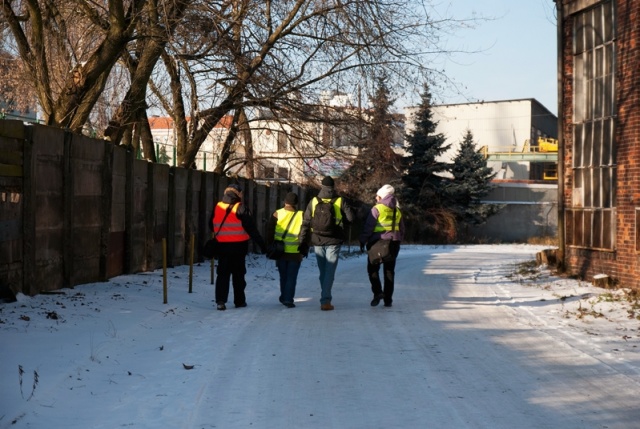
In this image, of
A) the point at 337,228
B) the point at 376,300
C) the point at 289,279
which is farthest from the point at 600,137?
the point at 289,279

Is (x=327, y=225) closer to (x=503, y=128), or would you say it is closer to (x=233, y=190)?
(x=233, y=190)

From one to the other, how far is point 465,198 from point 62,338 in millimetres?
45159

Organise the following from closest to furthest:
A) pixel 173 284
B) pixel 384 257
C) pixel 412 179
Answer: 1. pixel 384 257
2. pixel 173 284
3. pixel 412 179

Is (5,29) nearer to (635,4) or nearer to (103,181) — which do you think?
(103,181)

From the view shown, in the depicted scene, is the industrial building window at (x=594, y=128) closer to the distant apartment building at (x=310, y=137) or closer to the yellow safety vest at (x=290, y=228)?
the distant apartment building at (x=310, y=137)

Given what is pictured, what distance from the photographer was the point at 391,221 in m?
12.6

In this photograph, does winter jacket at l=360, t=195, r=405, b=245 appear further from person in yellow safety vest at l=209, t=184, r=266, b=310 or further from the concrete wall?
the concrete wall

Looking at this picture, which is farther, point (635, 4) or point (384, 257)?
point (635, 4)

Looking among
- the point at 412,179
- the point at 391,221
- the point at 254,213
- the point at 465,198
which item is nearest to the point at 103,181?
the point at 391,221

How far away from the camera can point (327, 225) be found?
12062mm

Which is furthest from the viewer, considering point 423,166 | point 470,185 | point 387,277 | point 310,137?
point 470,185

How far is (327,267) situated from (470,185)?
3964 cm

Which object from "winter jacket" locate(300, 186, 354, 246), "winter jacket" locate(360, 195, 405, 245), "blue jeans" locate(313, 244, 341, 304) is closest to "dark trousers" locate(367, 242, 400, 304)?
"winter jacket" locate(360, 195, 405, 245)

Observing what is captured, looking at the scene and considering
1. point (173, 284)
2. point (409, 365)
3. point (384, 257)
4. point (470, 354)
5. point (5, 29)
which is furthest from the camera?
point (5, 29)
